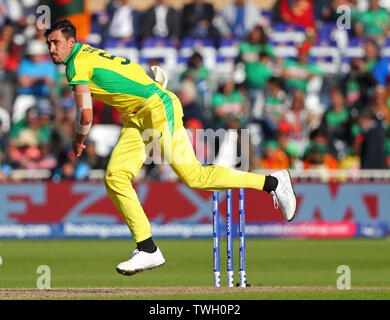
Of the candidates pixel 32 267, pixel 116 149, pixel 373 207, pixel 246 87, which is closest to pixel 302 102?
pixel 246 87

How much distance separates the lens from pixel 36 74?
70.9ft

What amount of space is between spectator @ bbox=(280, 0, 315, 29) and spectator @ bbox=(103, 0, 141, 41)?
3.16 meters

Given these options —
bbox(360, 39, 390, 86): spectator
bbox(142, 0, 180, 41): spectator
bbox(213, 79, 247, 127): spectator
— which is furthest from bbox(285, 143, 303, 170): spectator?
bbox(142, 0, 180, 41): spectator

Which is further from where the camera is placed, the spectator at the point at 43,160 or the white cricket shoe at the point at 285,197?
the spectator at the point at 43,160

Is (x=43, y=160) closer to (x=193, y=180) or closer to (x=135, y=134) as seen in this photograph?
(x=135, y=134)

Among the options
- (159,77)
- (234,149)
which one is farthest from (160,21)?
(159,77)

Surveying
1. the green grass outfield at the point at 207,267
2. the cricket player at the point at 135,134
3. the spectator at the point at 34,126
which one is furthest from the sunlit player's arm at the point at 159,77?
the spectator at the point at 34,126

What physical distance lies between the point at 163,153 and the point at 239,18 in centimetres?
1338

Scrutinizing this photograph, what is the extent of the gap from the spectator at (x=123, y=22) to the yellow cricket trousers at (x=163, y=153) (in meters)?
13.1

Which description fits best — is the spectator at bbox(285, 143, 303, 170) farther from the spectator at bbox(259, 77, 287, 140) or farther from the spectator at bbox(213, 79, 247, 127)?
the spectator at bbox(213, 79, 247, 127)

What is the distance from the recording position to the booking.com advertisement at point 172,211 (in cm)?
1844

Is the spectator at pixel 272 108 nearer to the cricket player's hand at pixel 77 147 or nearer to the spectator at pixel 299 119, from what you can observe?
the spectator at pixel 299 119

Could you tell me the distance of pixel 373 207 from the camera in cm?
1855

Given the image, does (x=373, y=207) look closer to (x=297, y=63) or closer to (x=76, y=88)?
(x=297, y=63)
